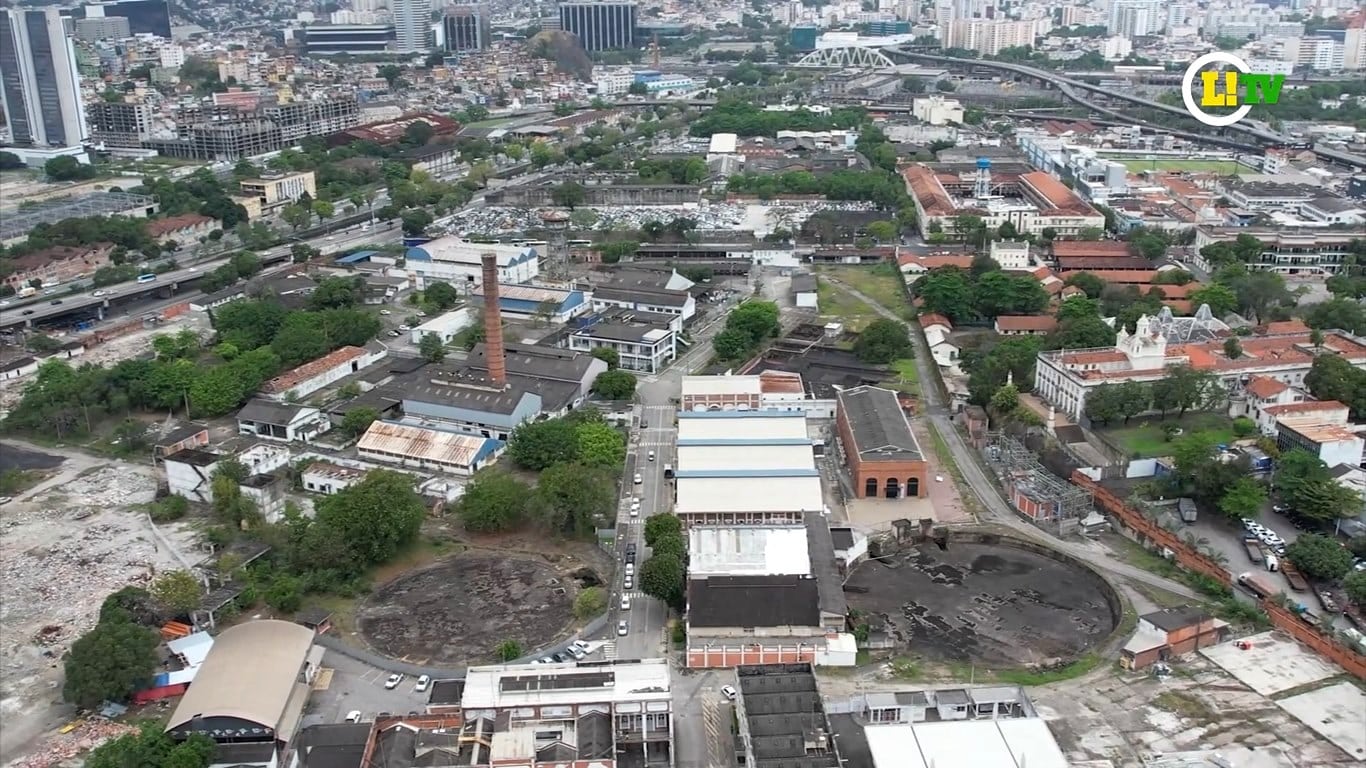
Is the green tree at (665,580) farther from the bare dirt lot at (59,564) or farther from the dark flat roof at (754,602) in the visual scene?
the bare dirt lot at (59,564)

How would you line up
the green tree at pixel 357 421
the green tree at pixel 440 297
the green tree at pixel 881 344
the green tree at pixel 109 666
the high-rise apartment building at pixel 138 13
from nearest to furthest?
the green tree at pixel 109 666
the green tree at pixel 357 421
the green tree at pixel 881 344
the green tree at pixel 440 297
the high-rise apartment building at pixel 138 13

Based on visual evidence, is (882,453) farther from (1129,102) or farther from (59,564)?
(1129,102)

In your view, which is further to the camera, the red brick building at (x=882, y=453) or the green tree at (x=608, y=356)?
the green tree at (x=608, y=356)

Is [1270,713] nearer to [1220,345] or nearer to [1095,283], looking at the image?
[1220,345]

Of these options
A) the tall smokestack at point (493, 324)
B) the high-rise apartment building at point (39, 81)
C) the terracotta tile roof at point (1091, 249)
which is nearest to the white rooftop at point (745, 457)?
the tall smokestack at point (493, 324)

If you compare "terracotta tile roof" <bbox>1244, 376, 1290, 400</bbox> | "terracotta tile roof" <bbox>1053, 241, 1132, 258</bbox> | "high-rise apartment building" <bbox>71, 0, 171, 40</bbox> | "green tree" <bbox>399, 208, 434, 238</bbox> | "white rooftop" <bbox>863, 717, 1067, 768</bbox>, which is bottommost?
"white rooftop" <bbox>863, 717, 1067, 768</bbox>

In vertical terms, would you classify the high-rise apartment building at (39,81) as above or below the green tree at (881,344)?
above

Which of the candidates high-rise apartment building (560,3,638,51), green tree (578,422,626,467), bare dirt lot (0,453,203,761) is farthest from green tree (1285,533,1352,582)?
high-rise apartment building (560,3,638,51)

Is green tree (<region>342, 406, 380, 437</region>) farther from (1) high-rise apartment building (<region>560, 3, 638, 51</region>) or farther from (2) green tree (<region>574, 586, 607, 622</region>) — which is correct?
(1) high-rise apartment building (<region>560, 3, 638, 51</region>)
